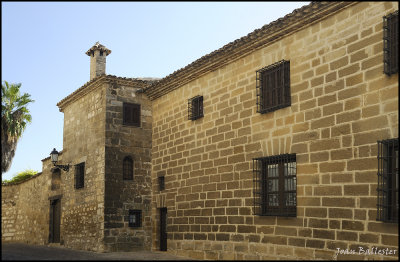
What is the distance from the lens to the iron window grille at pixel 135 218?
15.1m

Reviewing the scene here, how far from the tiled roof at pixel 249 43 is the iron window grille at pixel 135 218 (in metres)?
3.49

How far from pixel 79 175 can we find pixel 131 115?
9.37 ft

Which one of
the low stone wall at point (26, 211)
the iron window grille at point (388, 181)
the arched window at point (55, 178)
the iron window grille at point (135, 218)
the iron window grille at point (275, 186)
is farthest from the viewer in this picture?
the low stone wall at point (26, 211)

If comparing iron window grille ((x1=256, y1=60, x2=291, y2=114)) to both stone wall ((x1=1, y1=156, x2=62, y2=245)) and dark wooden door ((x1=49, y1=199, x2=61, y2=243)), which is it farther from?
dark wooden door ((x1=49, y1=199, x2=61, y2=243))

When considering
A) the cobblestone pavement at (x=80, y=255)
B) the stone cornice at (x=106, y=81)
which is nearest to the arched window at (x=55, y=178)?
the stone cornice at (x=106, y=81)

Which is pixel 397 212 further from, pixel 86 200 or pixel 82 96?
pixel 82 96

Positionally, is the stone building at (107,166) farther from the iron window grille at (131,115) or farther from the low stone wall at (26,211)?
the low stone wall at (26,211)

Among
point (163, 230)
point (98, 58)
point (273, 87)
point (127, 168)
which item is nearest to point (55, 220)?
point (127, 168)

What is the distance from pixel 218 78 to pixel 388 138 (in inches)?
210

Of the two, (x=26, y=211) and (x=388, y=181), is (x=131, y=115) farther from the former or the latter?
(x=388, y=181)

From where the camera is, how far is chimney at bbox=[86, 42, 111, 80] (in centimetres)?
1761

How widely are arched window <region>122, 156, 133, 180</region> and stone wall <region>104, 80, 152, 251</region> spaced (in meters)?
0.15

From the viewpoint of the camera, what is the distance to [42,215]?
19.8 metres

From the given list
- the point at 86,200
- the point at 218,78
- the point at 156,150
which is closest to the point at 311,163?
the point at 218,78
